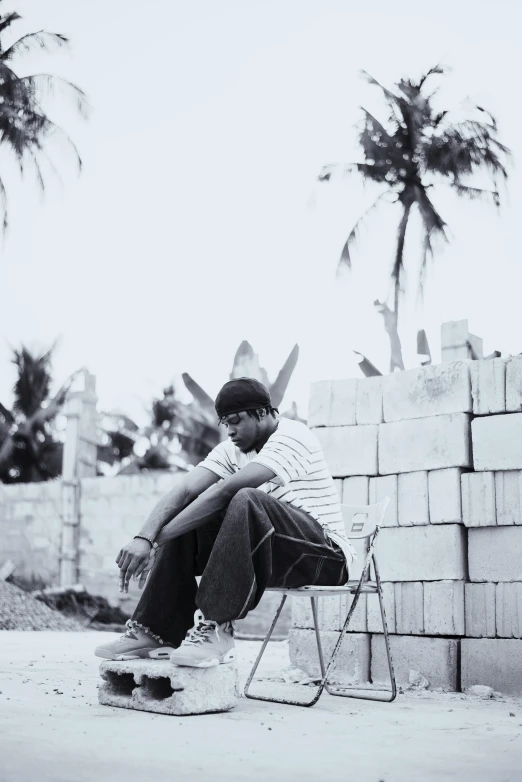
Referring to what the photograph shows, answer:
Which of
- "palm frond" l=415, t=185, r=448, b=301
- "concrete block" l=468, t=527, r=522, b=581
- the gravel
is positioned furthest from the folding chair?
"palm frond" l=415, t=185, r=448, b=301

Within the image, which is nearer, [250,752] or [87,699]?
[250,752]

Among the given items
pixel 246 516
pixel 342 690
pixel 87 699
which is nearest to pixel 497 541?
pixel 342 690

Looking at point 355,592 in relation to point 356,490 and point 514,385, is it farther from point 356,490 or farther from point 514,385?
point 514,385

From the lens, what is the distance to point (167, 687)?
324 cm

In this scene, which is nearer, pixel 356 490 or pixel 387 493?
pixel 387 493

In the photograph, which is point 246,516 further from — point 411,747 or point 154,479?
point 154,479

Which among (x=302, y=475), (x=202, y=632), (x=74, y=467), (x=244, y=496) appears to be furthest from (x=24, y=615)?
(x=244, y=496)

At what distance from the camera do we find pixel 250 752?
94.9 inches

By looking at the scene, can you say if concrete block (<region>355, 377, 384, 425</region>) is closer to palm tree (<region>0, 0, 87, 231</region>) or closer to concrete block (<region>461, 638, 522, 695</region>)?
concrete block (<region>461, 638, 522, 695</region>)

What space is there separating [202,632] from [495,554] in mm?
1783

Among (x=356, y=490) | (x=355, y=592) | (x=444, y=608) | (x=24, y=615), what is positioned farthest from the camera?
(x=24, y=615)

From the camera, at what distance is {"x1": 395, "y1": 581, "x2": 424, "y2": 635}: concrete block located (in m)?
4.42

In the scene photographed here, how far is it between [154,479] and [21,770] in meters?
9.78

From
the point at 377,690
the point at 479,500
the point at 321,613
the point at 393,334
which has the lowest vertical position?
the point at 377,690
